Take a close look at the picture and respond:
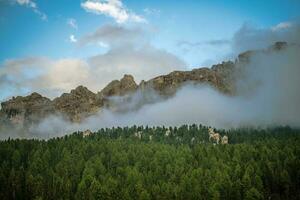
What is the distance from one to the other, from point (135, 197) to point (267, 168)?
55.4 m

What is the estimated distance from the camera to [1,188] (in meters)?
138

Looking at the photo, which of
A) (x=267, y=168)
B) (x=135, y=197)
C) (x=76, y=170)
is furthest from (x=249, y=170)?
(x=76, y=170)

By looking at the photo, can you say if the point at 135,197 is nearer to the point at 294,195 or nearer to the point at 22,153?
the point at 294,195

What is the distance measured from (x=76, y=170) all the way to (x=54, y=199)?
34.8 meters

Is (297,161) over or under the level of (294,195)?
over

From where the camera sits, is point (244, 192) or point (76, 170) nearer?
point (244, 192)

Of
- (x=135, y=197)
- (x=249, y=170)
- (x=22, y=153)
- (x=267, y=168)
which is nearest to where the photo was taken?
(x=135, y=197)

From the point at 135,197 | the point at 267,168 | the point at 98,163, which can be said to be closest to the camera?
the point at 135,197

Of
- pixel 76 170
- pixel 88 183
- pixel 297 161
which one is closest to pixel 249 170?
pixel 297 161

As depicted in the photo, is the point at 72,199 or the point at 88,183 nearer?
the point at 72,199

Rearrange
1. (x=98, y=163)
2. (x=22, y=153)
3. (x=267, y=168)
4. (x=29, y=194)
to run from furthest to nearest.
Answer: (x=22, y=153)
(x=98, y=163)
(x=267, y=168)
(x=29, y=194)

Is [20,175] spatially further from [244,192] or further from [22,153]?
[244,192]

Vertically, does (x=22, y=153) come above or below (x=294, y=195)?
above

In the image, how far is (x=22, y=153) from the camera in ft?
643
